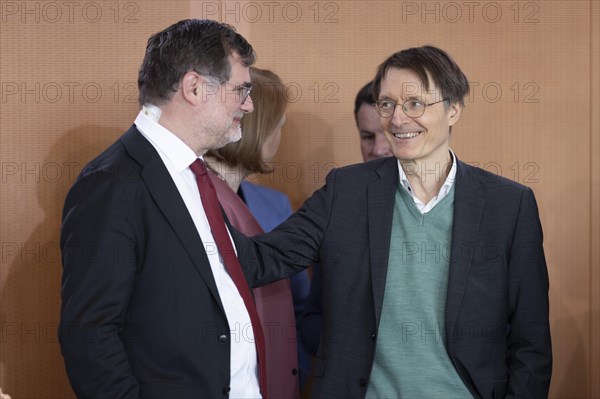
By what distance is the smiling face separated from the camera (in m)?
1.95

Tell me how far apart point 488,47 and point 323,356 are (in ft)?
5.32

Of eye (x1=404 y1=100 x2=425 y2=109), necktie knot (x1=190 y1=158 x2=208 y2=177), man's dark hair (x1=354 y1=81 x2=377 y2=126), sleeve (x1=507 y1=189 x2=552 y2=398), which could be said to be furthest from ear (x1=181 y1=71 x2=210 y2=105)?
man's dark hair (x1=354 y1=81 x2=377 y2=126)

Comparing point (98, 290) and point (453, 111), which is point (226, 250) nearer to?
point (98, 290)

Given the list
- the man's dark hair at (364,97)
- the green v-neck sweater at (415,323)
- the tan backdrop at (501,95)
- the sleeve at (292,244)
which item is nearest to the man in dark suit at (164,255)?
the sleeve at (292,244)

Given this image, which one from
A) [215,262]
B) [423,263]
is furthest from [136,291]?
[423,263]

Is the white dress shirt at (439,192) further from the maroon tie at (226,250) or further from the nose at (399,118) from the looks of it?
the maroon tie at (226,250)

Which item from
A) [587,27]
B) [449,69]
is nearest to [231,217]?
[449,69]

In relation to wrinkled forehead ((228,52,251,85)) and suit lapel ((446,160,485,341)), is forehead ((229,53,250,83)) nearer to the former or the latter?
wrinkled forehead ((228,52,251,85))

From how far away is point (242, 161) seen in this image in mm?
2305

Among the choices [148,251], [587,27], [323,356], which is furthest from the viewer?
[587,27]

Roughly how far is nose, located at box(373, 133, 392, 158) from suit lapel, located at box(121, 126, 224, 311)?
3.78ft

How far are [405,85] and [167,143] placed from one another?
0.66 meters

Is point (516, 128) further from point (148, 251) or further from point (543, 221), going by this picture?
point (148, 251)

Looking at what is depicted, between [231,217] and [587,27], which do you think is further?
[587,27]
